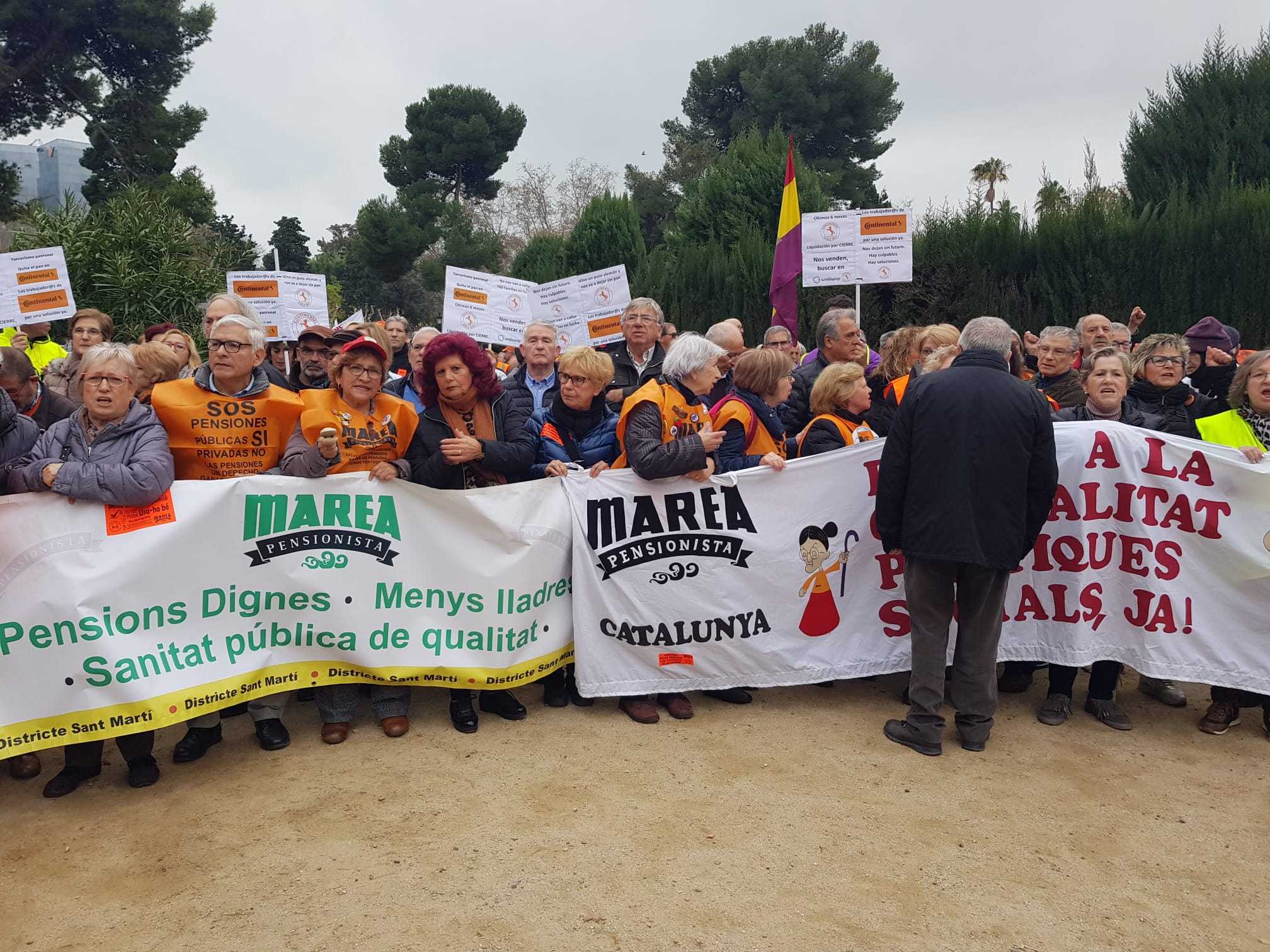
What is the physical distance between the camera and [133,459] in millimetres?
4105

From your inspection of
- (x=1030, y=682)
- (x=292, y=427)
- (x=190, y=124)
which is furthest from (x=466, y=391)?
(x=190, y=124)

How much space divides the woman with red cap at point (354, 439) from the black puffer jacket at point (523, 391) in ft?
1.79

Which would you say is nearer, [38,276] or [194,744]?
[194,744]

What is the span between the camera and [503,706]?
191 inches

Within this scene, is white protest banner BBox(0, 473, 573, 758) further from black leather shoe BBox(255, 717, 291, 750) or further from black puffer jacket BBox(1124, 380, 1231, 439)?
black puffer jacket BBox(1124, 380, 1231, 439)

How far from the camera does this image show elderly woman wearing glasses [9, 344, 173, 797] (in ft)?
13.2

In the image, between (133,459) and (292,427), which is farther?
(292,427)

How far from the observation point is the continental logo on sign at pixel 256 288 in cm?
864

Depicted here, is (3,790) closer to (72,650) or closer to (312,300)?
(72,650)

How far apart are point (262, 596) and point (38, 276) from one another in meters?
5.35

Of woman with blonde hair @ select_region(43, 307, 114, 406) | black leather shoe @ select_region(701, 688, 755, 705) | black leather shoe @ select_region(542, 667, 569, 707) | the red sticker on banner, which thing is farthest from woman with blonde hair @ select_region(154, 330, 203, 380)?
black leather shoe @ select_region(701, 688, 755, 705)

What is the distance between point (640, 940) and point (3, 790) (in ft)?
9.80

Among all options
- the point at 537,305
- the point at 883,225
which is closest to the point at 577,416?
the point at 537,305

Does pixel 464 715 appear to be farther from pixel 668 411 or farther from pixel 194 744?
pixel 668 411
